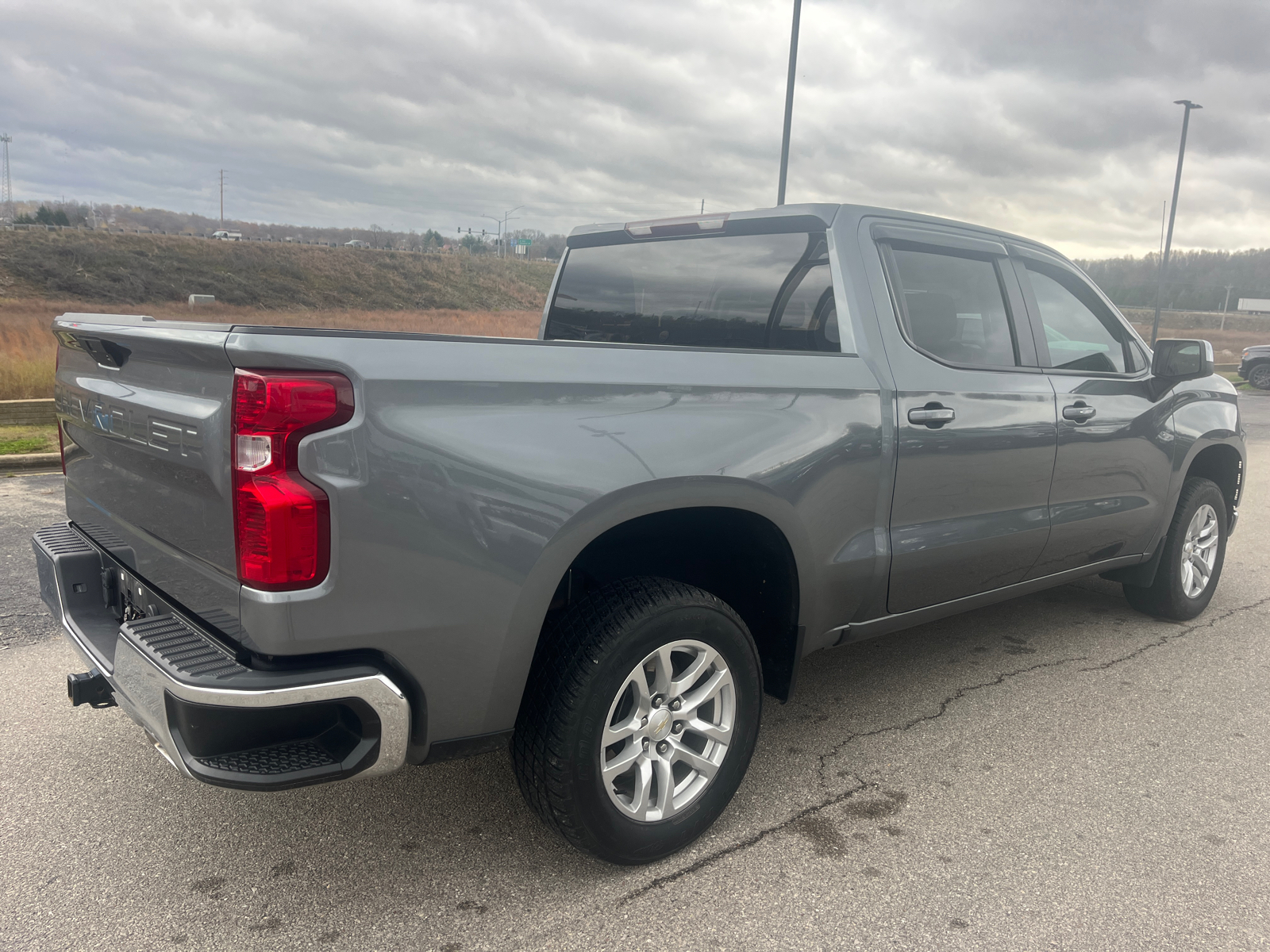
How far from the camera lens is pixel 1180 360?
4.06 meters

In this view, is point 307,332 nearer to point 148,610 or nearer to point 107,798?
point 148,610

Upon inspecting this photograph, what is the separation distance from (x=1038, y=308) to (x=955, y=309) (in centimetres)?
58

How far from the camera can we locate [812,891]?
238cm

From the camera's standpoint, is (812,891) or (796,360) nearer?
(812,891)

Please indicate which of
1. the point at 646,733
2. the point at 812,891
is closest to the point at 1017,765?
the point at 812,891

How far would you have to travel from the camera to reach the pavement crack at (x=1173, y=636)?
410cm

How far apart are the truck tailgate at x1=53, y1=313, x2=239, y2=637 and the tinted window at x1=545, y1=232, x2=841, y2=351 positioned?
5.84ft

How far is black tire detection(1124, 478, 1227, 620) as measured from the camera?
444 cm

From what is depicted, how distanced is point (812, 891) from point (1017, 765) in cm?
113

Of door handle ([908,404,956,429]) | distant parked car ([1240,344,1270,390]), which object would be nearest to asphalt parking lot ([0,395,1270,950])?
door handle ([908,404,956,429])

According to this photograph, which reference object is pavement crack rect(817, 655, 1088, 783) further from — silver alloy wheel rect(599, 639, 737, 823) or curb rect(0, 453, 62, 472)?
curb rect(0, 453, 62, 472)

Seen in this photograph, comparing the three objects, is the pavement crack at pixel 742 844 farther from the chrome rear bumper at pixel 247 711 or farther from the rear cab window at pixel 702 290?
the rear cab window at pixel 702 290

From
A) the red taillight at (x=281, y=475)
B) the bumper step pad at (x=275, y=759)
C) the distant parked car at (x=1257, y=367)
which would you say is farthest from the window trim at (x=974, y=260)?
the distant parked car at (x=1257, y=367)

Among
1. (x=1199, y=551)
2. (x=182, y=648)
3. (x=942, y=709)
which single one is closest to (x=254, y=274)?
(x=1199, y=551)
